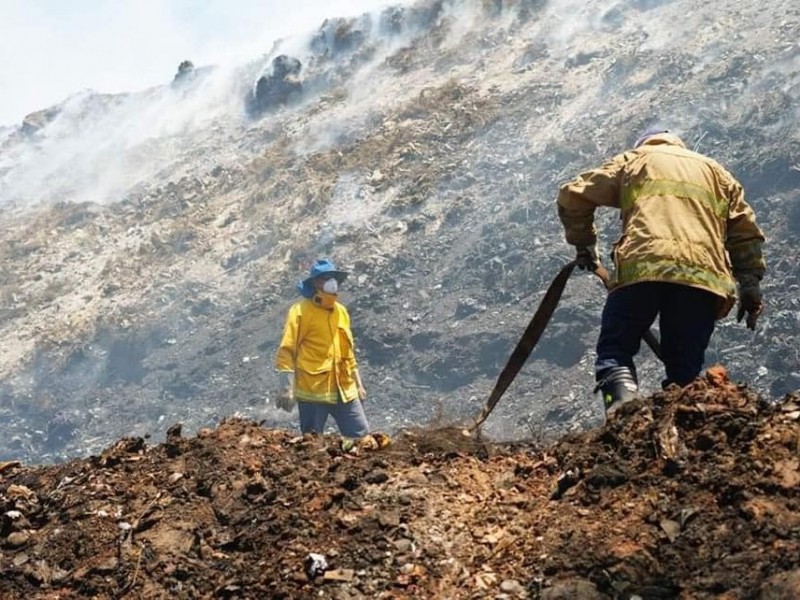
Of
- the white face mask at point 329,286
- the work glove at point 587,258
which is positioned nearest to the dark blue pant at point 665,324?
the work glove at point 587,258

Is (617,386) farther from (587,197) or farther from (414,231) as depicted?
(414,231)

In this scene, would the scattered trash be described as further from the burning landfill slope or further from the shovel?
the burning landfill slope

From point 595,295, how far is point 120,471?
7688mm

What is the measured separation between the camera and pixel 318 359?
18.6ft

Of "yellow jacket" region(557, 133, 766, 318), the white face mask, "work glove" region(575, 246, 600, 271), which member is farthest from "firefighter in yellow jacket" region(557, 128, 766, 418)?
the white face mask

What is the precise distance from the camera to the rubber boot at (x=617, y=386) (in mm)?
3152

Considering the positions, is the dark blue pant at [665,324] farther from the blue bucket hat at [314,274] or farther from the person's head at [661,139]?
the blue bucket hat at [314,274]

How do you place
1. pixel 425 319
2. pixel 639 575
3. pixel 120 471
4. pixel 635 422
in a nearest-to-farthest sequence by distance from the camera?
pixel 639 575, pixel 635 422, pixel 120 471, pixel 425 319

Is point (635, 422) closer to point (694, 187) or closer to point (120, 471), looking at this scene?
point (694, 187)

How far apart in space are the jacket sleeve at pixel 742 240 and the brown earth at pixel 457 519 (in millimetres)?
669

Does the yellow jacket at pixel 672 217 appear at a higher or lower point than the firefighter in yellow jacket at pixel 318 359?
higher

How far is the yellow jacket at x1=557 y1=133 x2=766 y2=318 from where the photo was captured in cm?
306

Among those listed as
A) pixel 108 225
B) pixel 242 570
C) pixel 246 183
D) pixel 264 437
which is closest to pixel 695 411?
pixel 242 570

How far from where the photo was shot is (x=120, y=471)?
3.30 meters
